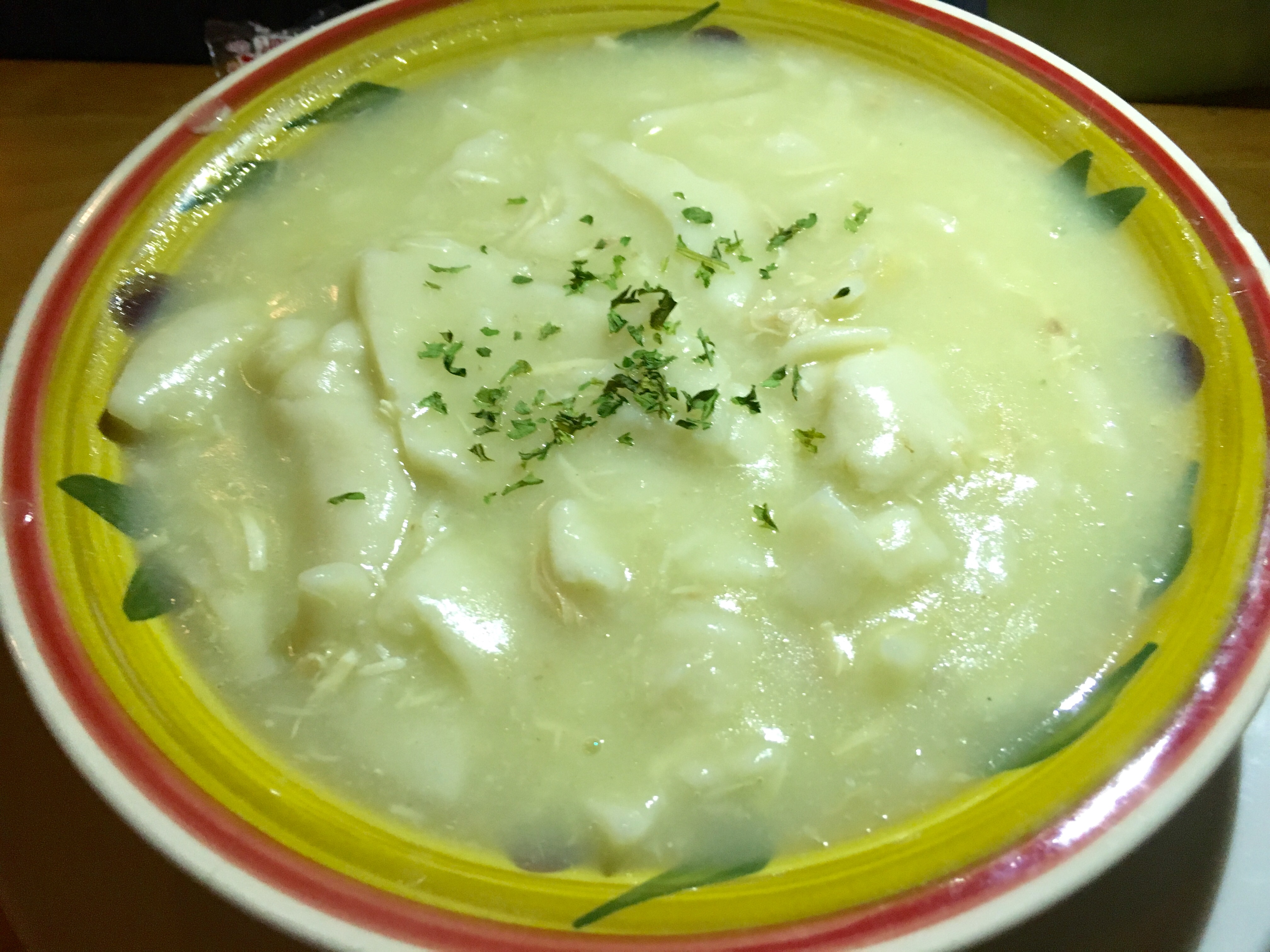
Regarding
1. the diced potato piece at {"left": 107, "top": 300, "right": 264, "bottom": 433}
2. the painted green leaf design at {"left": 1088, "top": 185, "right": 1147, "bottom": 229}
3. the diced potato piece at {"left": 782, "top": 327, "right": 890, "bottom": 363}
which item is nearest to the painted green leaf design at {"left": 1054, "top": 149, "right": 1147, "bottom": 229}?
the painted green leaf design at {"left": 1088, "top": 185, "right": 1147, "bottom": 229}

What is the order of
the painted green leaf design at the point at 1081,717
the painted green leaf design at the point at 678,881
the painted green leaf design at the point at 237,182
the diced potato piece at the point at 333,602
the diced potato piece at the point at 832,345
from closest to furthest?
1. the painted green leaf design at the point at 678,881
2. the painted green leaf design at the point at 1081,717
3. the diced potato piece at the point at 333,602
4. the diced potato piece at the point at 832,345
5. the painted green leaf design at the point at 237,182

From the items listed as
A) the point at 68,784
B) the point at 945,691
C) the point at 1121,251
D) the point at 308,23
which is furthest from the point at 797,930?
the point at 308,23

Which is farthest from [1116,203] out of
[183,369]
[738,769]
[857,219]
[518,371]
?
[183,369]

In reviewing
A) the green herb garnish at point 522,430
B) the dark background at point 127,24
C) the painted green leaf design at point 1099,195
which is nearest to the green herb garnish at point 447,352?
the green herb garnish at point 522,430

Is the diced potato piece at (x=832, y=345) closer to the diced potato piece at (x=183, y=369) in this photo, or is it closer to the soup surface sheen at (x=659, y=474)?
the soup surface sheen at (x=659, y=474)

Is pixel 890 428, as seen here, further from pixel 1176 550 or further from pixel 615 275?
pixel 615 275
